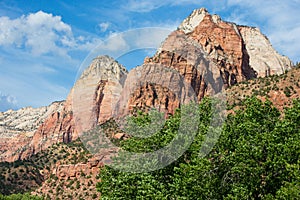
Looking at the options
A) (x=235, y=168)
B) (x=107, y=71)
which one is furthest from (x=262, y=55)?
(x=235, y=168)

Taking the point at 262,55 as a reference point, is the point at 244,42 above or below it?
above

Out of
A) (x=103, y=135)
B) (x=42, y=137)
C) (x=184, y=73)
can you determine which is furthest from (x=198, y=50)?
(x=42, y=137)

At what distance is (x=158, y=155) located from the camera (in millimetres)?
25812

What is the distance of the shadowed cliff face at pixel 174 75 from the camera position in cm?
10806

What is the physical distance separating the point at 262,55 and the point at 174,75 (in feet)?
224

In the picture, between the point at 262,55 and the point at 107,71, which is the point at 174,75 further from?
the point at 262,55

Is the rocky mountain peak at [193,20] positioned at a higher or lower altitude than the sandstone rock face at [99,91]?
higher

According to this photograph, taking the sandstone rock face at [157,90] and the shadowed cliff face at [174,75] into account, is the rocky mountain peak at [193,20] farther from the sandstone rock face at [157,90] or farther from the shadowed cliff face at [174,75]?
the sandstone rock face at [157,90]

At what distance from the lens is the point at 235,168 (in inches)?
865

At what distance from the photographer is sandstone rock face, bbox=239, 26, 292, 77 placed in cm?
15500

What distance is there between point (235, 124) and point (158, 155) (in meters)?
6.04

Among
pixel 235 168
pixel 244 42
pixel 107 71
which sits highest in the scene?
pixel 244 42

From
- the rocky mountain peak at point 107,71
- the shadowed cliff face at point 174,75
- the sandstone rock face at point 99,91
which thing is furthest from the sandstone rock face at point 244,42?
the sandstone rock face at point 99,91

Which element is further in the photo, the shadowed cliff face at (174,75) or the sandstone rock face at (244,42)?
the sandstone rock face at (244,42)
